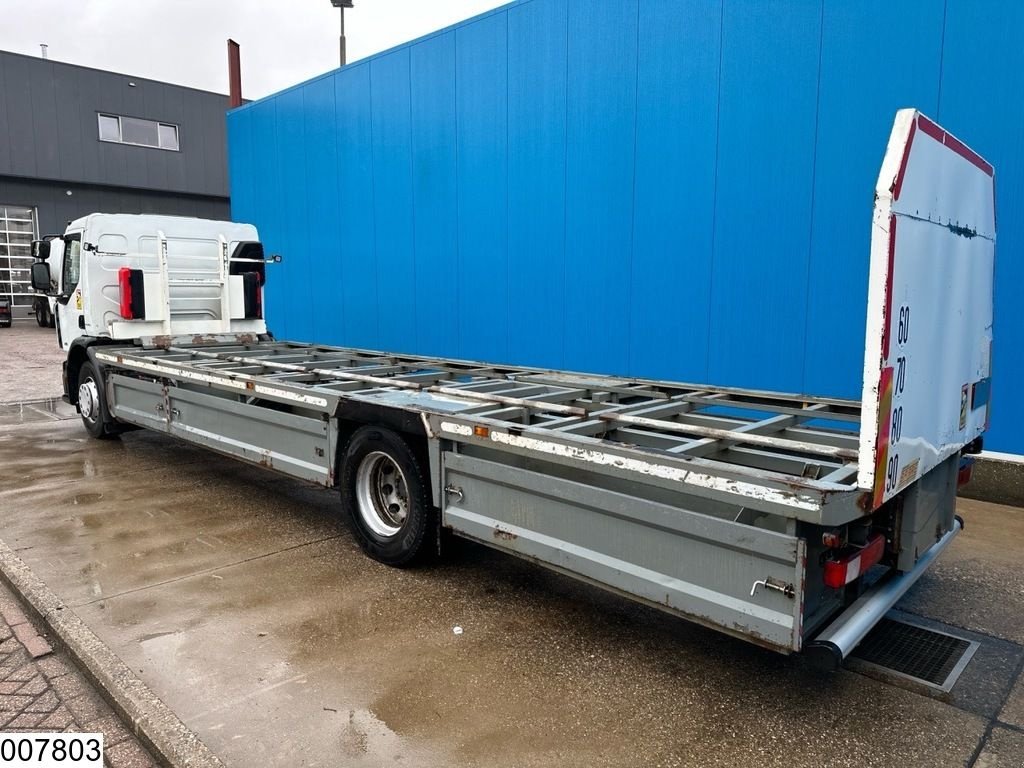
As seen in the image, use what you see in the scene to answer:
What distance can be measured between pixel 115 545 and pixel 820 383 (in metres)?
5.88

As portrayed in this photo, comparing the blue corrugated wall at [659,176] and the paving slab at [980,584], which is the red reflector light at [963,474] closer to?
the paving slab at [980,584]

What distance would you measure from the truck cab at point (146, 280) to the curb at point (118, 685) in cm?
445

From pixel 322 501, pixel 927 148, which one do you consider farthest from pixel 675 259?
pixel 927 148

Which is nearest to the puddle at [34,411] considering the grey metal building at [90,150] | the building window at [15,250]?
the grey metal building at [90,150]

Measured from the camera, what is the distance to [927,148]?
297 cm

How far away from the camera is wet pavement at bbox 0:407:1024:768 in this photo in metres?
2.95

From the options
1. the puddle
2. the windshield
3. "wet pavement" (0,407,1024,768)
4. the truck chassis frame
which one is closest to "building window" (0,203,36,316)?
the puddle

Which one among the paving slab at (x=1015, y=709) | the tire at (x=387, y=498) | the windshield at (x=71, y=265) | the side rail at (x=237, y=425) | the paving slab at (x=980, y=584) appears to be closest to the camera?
the paving slab at (x=1015, y=709)

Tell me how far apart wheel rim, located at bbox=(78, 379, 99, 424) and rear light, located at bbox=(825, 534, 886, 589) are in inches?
315

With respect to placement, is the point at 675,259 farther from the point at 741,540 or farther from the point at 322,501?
the point at 741,540

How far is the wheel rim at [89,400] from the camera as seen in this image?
8.48m

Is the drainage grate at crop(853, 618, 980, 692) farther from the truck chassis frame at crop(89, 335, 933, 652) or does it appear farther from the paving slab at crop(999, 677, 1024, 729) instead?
the truck chassis frame at crop(89, 335, 933, 652)

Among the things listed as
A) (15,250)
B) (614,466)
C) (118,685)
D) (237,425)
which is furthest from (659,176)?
(15,250)

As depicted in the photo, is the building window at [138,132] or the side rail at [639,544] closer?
the side rail at [639,544]
